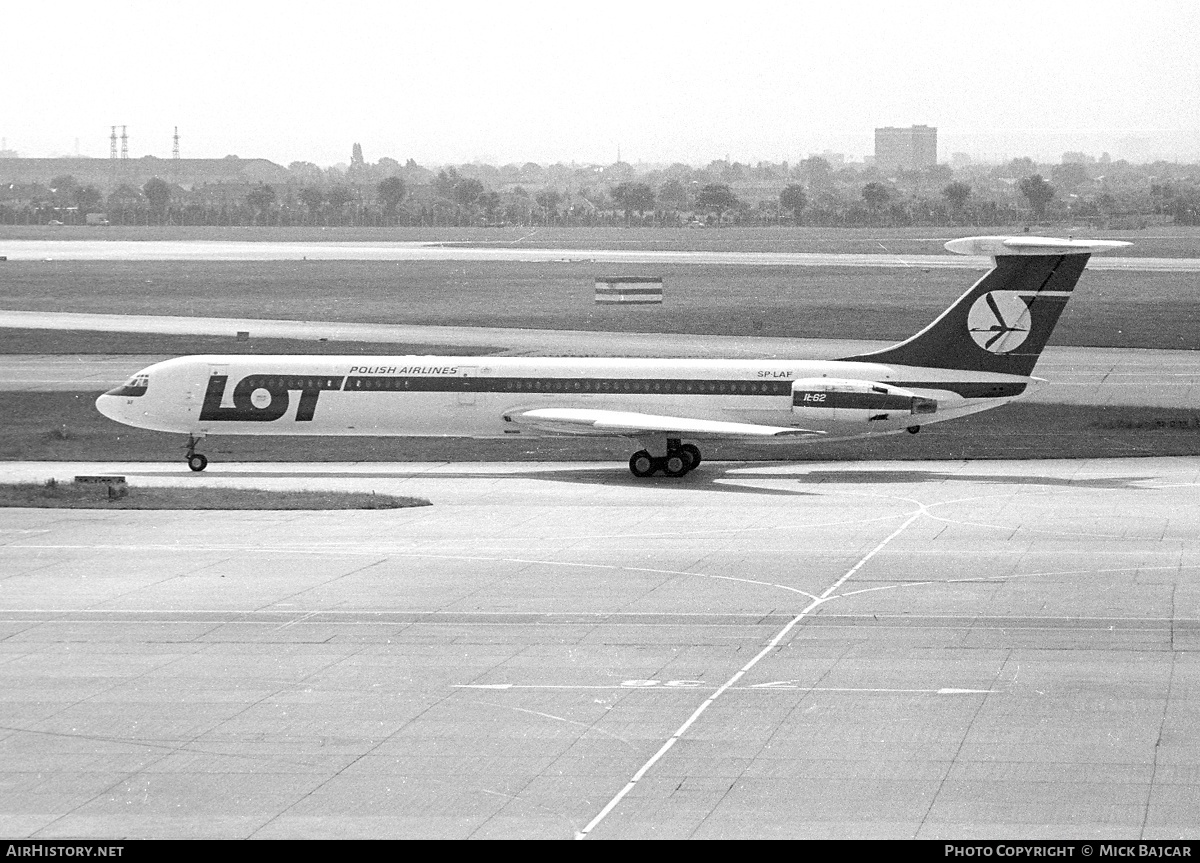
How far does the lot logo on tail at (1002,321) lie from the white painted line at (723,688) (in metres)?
10.8

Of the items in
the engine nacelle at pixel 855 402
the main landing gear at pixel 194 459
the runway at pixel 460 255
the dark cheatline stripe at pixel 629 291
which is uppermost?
the runway at pixel 460 255

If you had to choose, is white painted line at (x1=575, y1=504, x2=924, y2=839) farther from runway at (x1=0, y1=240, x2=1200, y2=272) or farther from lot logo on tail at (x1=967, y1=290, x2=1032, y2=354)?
runway at (x1=0, y1=240, x2=1200, y2=272)

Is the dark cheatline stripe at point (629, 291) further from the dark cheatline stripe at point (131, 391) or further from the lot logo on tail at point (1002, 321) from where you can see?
the lot logo on tail at point (1002, 321)

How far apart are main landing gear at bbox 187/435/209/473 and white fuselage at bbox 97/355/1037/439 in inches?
24.7

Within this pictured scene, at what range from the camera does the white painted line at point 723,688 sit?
17.6 meters

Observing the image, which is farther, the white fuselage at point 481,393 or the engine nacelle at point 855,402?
the white fuselage at point 481,393

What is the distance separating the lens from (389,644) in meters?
25.6

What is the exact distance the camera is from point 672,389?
149 ft

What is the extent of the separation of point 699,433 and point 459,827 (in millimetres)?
27608

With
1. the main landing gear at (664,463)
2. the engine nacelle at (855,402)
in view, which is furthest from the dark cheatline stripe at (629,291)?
the engine nacelle at (855,402)

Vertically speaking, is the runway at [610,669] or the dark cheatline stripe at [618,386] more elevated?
the dark cheatline stripe at [618,386]
